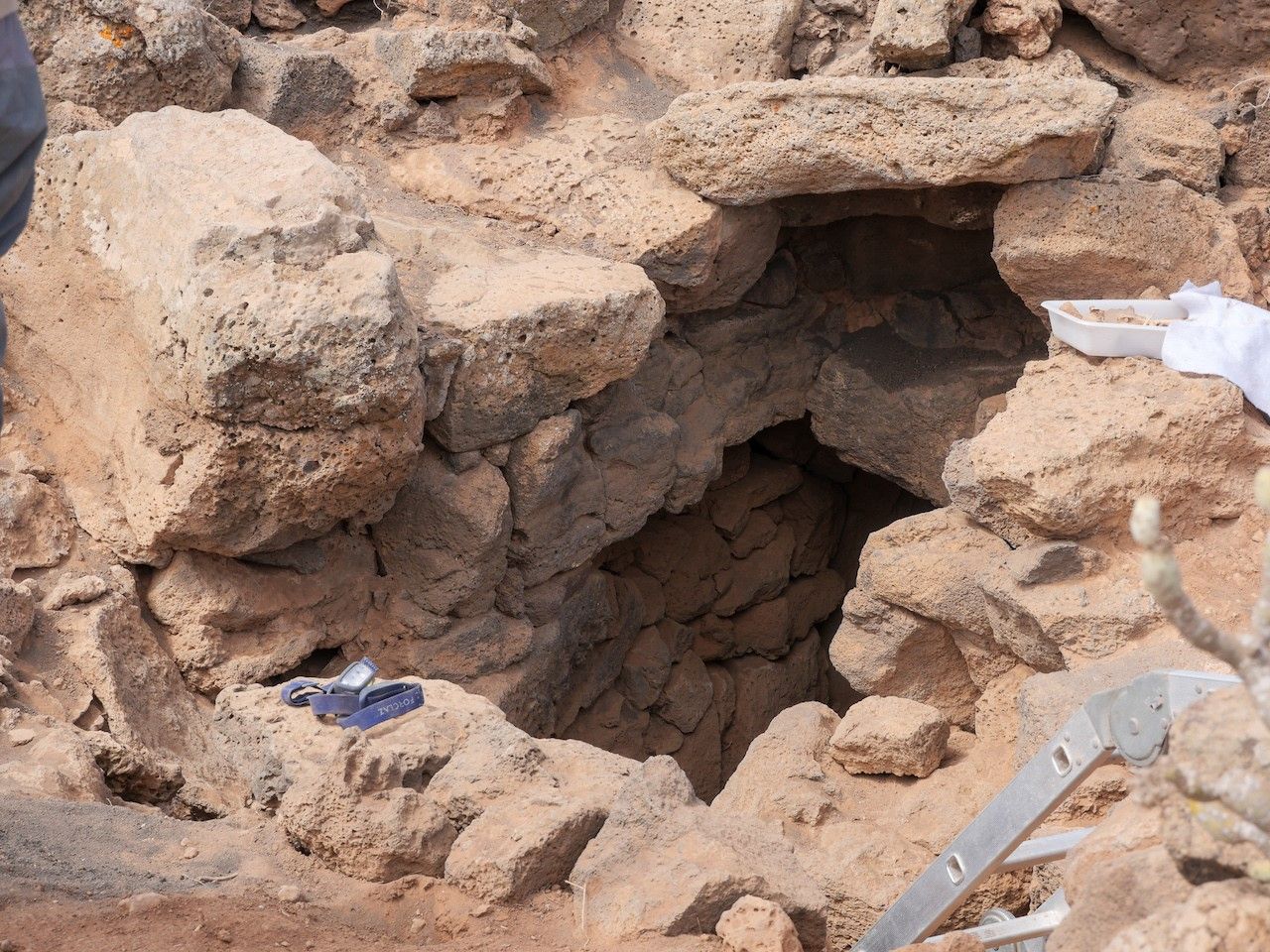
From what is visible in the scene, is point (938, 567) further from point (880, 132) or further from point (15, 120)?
point (15, 120)

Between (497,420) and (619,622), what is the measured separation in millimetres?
1936

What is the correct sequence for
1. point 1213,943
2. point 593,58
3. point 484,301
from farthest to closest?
1. point 593,58
2. point 484,301
3. point 1213,943

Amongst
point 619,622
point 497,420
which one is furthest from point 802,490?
point 497,420

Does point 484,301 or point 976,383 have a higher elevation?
point 484,301

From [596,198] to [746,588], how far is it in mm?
2697

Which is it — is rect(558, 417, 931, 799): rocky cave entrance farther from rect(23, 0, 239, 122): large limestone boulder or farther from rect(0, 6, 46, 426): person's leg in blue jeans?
rect(0, 6, 46, 426): person's leg in blue jeans

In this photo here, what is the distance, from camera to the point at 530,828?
245 centimetres

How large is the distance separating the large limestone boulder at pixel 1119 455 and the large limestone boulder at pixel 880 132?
0.95 metres

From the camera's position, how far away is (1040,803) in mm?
1923

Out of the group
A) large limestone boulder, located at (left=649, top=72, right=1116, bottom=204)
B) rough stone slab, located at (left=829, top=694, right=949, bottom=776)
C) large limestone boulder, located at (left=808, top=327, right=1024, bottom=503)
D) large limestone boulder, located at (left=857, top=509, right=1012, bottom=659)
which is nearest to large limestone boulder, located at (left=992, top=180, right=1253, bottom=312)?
large limestone boulder, located at (left=649, top=72, right=1116, bottom=204)

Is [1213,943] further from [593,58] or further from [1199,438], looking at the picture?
[593,58]

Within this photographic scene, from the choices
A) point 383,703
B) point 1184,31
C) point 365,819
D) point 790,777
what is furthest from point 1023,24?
point 365,819

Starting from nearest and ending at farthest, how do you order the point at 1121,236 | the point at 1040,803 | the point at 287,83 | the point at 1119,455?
the point at 1040,803 → the point at 1119,455 → the point at 1121,236 → the point at 287,83

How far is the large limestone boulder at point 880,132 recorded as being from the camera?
14.3ft
